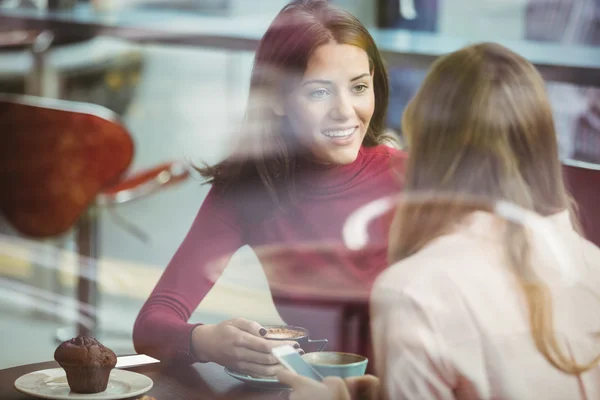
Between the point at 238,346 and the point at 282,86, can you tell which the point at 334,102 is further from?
the point at 238,346

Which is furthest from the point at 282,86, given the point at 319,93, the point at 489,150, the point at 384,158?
the point at 489,150

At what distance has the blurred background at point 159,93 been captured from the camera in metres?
1.48

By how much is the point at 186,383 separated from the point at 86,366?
14cm

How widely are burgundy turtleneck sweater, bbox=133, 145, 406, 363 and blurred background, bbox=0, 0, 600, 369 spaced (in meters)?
0.03

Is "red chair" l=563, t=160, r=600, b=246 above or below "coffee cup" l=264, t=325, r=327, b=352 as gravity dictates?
above

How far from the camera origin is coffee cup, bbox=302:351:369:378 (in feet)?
3.94

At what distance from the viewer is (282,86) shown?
1358mm

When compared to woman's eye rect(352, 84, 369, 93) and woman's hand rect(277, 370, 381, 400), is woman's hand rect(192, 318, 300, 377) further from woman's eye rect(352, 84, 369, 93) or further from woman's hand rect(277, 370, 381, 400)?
woman's eye rect(352, 84, 369, 93)

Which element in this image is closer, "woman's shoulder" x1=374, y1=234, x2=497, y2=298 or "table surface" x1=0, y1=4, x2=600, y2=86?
"woman's shoulder" x1=374, y1=234, x2=497, y2=298

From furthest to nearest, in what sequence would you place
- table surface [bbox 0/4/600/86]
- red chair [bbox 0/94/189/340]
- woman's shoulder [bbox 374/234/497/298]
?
red chair [bbox 0/94/189/340], table surface [bbox 0/4/600/86], woman's shoulder [bbox 374/234/497/298]

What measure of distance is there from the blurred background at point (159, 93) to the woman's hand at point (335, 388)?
10.1 inches

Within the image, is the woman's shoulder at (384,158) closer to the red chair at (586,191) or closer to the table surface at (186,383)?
the red chair at (586,191)

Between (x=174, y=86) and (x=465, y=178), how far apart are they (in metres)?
1.55

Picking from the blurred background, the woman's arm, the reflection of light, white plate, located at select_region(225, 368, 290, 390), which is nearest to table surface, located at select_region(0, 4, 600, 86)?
the blurred background
